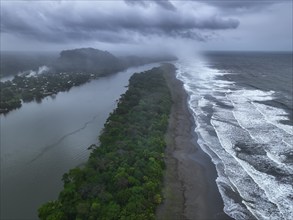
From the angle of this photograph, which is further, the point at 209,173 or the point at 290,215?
the point at 209,173

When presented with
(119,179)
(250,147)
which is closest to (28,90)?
(250,147)

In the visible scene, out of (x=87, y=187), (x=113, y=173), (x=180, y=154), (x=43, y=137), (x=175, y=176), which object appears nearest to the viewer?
(x=87, y=187)

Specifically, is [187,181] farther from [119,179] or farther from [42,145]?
[42,145]

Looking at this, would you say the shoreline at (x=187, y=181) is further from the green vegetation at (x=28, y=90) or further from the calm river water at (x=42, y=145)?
the green vegetation at (x=28, y=90)

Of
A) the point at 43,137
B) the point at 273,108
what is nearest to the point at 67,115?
the point at 43,137

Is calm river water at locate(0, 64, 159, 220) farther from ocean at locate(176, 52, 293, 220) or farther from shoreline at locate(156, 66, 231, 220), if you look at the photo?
ocean at locate(176, 52, 293, 220)

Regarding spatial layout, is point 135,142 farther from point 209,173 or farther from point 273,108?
point 273,108
